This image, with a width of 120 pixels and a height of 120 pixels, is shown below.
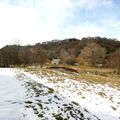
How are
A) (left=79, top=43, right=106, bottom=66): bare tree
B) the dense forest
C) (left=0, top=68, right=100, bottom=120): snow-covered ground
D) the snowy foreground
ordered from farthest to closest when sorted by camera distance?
1. (left=79, top=43, right=106, bottom=66): bare tree
2. the dense forest
3. the snowy foreground
4. (left=0, top=68, right=100, bottom=120): snow-covered ground

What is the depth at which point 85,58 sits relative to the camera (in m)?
107

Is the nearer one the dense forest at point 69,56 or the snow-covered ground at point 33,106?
the snow-covered ground at point 33,106

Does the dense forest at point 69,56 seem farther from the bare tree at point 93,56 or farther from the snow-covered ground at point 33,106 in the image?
the snow-covered ground at point 33,106

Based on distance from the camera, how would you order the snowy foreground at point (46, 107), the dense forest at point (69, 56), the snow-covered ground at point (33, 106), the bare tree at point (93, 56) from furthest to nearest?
the bare tree at point (93, 56) → the dense forest at point (69, 56) → the snowy foreground at point (46, 107) → the snow-covered ground at point (33, 106)

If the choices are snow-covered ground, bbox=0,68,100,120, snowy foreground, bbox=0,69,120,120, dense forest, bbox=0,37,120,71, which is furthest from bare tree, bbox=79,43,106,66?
snow-covered ground, bbox=0,68,100,120

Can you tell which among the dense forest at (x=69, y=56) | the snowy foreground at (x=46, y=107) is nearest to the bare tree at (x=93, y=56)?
the dense forest at (x=69, y=56)

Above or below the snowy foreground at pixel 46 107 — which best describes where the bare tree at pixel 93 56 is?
above

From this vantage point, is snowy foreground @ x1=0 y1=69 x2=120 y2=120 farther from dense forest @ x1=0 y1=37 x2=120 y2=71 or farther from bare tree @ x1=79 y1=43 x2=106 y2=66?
bare tree @ x1=79 y1=43 x2=106 y2=66

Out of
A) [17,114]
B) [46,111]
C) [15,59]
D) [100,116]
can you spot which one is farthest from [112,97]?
[15,59]

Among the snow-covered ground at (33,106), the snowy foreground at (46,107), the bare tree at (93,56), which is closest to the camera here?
the snow-covered ground at (33,106)

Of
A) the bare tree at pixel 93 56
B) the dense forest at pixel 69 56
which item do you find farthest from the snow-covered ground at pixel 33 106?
the bare tree at pixel 93 56

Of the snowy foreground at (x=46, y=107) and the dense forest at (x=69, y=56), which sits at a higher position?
the dense forest at (x=69, y=56)

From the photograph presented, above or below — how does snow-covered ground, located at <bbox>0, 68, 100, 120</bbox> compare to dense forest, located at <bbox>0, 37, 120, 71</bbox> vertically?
below

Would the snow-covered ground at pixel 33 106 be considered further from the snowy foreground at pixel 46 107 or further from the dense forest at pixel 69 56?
the dense forest at pixel 69 56
